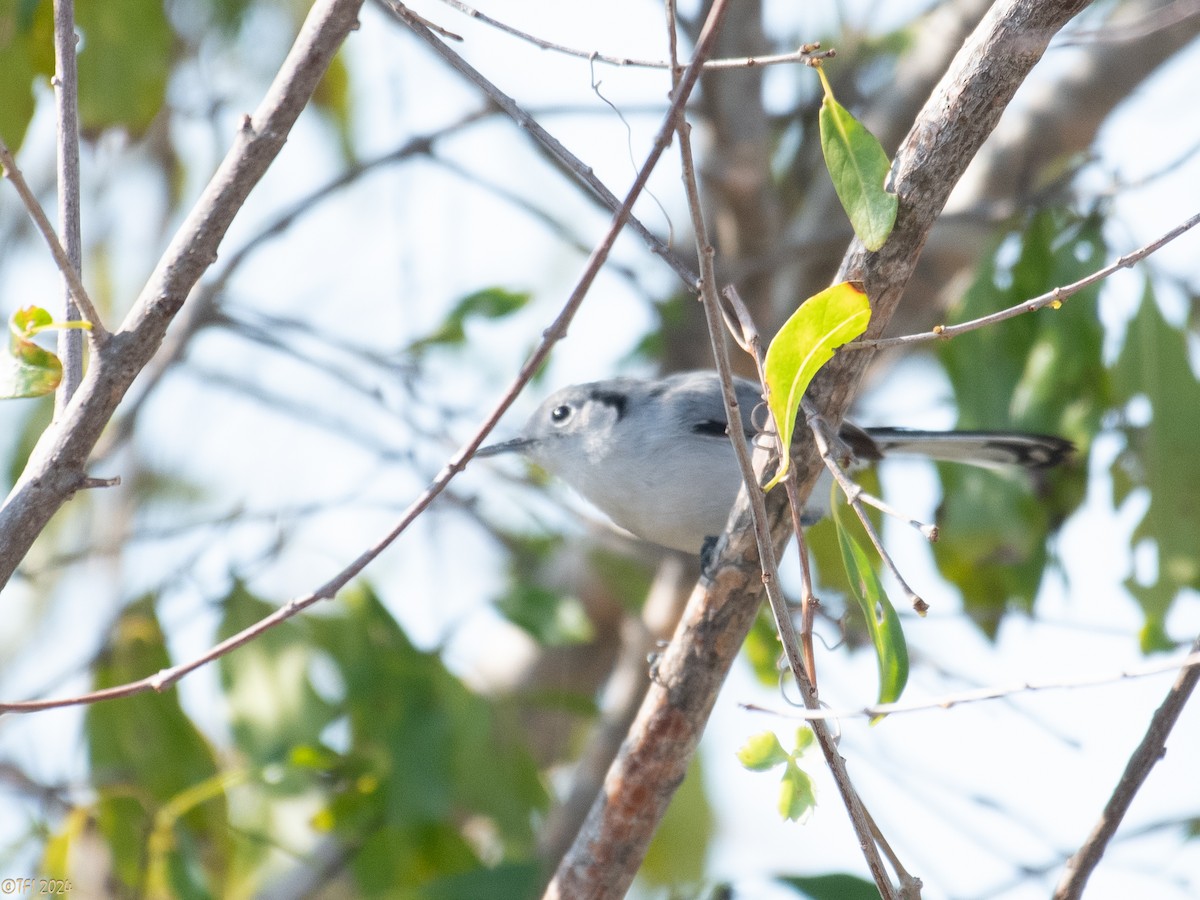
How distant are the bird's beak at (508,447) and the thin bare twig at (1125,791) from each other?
182 cm

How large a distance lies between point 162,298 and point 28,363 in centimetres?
18

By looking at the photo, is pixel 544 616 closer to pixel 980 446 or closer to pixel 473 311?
pixel 473 311

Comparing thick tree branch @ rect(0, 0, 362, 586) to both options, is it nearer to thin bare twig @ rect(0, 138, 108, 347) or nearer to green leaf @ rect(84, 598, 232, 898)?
thin bare twig @ rect(0, 138, 108, 347)

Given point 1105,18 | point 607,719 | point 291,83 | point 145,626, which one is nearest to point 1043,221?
point 1105,18

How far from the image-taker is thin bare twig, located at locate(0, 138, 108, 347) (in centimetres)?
134

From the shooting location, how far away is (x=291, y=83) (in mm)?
1537

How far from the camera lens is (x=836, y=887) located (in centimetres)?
240

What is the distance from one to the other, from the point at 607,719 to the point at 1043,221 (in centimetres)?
189

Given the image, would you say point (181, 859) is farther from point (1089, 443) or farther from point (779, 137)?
point (779, 137)

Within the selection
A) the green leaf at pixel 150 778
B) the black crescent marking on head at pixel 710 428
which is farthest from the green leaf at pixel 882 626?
the green leaf at pixel 150 778

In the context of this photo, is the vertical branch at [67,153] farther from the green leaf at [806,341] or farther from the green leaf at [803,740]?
the green leaf at [803,740]

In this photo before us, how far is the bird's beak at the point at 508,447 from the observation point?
10.7 ft

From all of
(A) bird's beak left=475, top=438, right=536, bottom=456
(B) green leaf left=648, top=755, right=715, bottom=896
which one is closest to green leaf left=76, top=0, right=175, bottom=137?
(A) bird's beak left=475, top=438, right=536, bottom=456
